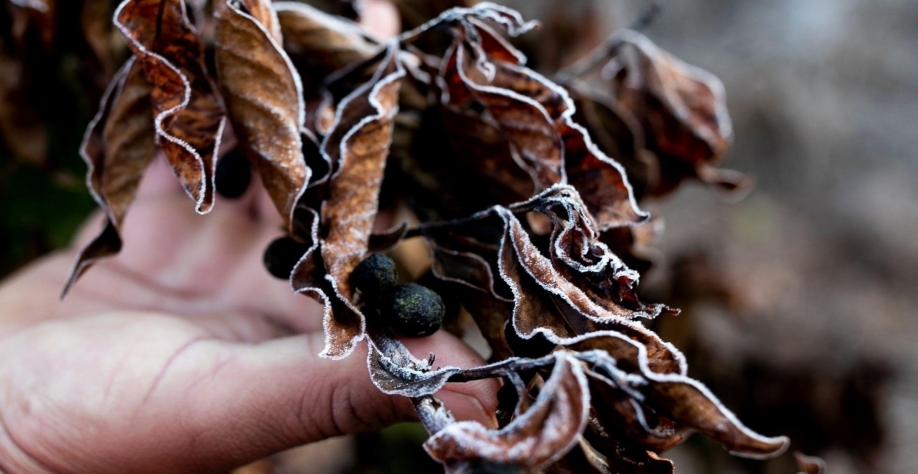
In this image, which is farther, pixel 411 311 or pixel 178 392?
pixel 178 392

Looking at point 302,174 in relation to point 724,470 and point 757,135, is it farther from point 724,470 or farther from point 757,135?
point 757,135

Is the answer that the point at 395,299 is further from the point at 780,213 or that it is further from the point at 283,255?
the point at 780,213

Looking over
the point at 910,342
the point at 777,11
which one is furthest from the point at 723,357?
the point at 777,11

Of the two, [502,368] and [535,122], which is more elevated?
[535,122]

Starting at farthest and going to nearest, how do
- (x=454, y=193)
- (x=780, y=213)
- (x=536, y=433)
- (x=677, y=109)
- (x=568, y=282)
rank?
1. (x=780, y=213)
2. (x=677, y=109)
3. (x=454, y=193)
4. (x=568, y=282)
5. (x=536, y=433)

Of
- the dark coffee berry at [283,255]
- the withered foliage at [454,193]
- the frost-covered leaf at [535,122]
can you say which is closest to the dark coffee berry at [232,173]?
the withered foliage at [454,193]

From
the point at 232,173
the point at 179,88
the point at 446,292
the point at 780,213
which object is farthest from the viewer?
the point at 780,213

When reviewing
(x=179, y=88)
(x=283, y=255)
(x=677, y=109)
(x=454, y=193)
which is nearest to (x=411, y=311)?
(x=283, y=255)
